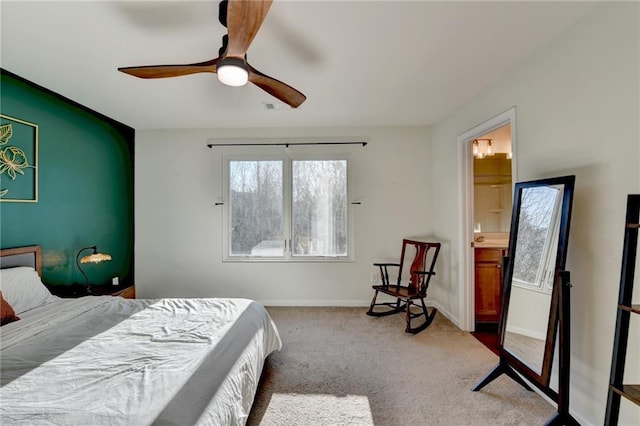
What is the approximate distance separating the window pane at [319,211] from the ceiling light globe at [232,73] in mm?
2310

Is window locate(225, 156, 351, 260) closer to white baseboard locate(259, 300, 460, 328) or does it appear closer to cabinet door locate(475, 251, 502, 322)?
white baseboard locate(259, 300, 460, 328)

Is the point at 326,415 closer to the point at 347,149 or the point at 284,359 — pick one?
the point at 284,359

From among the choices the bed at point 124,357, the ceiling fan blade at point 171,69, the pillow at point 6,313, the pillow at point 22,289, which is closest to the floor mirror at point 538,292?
the bed at point 124,357

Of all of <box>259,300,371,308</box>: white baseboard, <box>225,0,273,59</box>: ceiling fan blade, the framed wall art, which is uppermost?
<box>225,0,273,59</box>: ceiling fan blade

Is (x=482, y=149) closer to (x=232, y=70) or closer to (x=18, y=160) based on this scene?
(x=232, y=70)

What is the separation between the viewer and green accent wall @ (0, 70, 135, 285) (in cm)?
254

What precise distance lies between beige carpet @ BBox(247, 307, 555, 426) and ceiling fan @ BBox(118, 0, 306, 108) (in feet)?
6.91

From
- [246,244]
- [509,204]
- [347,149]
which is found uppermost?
[347,149]

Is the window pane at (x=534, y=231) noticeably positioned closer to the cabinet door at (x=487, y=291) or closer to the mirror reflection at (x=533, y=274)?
the mirror reflection at (x=533, y=274)

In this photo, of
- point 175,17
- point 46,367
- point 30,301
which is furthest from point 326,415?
point 175,17

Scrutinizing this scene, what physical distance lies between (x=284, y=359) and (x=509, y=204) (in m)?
3.56

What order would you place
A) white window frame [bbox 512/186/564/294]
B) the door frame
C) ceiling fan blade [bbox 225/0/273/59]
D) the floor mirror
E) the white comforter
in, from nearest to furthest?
the white comforter → ceiling fan blade [bbox 225/0/273/59] → the floor mirror → white window frame [bbox 512/186/564/294] → the door frame

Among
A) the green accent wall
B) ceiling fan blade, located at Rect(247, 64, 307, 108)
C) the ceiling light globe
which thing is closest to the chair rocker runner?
ceiling fan blade, located at Rect(247, 64, 307, 108)

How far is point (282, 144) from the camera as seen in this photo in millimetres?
3941
